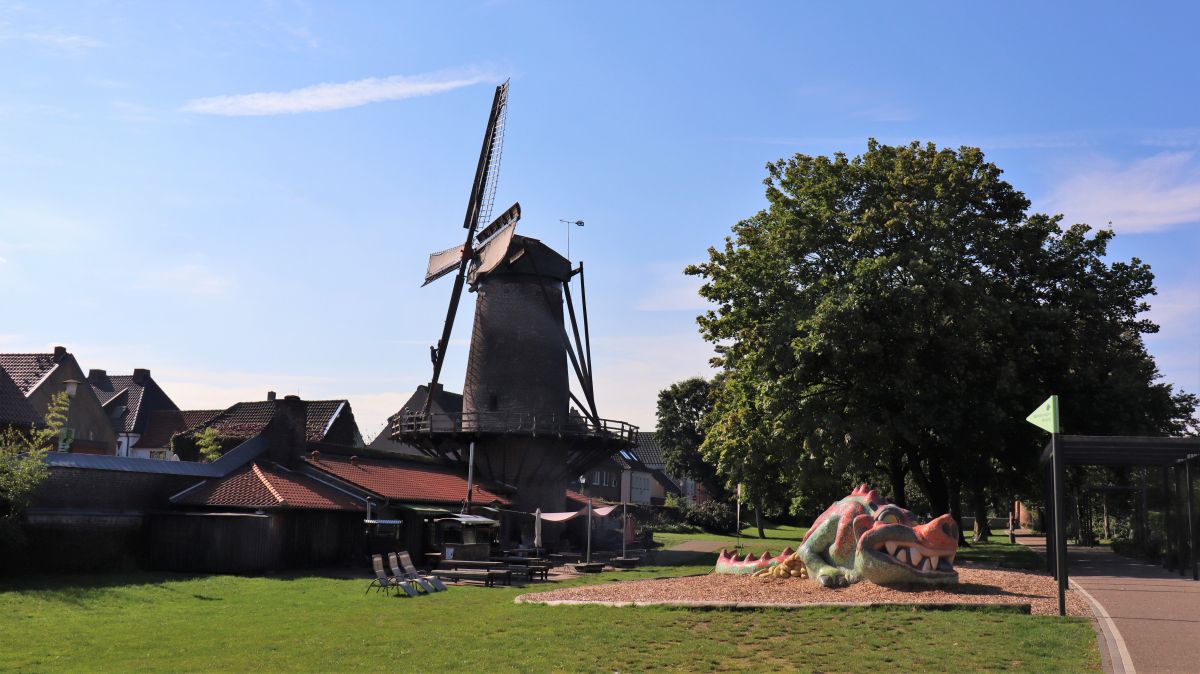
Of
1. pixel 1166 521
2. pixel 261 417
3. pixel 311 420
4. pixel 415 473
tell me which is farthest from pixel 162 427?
pixel 1166 521

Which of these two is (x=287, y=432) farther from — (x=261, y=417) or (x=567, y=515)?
(x=261, y=417)

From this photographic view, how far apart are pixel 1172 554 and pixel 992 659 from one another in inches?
696

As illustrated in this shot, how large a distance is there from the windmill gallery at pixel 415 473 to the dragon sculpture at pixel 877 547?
15127 mm

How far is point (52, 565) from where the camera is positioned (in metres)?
29.5

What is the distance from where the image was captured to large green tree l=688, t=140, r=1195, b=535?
108 ft

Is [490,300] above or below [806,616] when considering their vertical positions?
above

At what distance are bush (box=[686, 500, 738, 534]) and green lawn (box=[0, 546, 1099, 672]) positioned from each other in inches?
1871

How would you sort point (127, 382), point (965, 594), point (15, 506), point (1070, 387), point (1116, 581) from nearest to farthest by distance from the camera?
point (965, 594) < point (1116, 581) < point (15, 506) < point (1070, 387) < point (127, 382)

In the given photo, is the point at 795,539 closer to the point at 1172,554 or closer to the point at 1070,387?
the point at 1070,387

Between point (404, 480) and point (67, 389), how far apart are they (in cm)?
2761

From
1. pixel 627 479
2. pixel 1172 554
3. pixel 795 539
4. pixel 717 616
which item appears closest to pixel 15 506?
pixel 717 616

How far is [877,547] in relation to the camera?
2159cm

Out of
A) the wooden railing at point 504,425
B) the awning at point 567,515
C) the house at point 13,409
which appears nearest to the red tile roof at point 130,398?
the house at point 13,409

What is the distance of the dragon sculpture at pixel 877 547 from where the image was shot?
2127 centimetres
